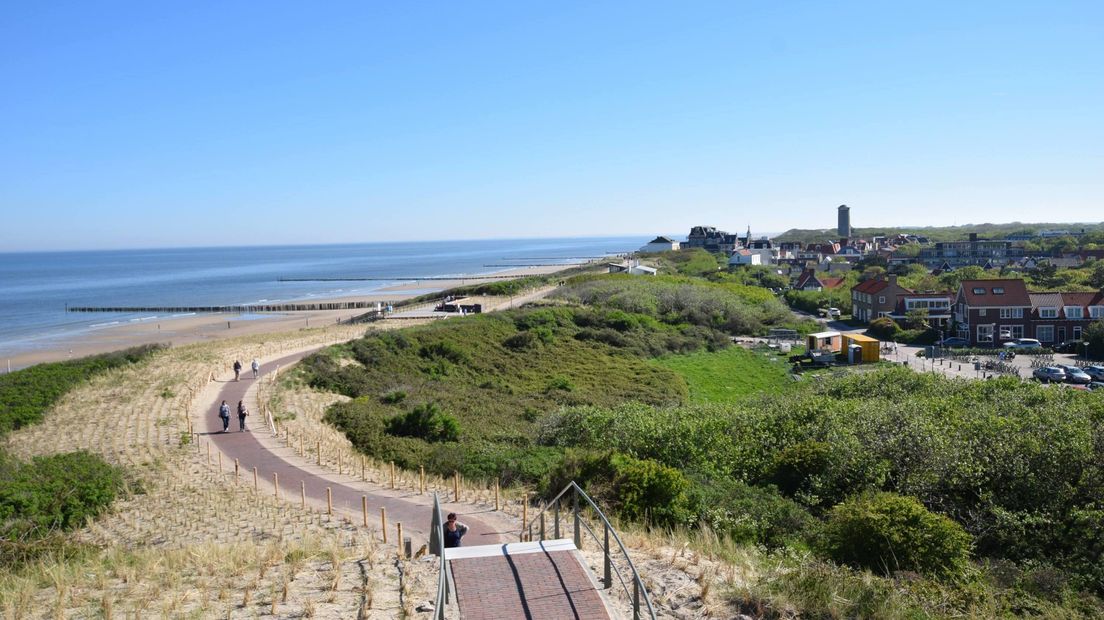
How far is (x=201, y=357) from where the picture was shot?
3744 cm

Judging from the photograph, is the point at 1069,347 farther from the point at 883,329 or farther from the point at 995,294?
the point at 883,329

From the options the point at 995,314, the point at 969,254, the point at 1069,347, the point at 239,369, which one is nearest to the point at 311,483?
the point at 239,369

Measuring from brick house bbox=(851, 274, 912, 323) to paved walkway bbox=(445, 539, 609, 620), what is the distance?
63.6 m

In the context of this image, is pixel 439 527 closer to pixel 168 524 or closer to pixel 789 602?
pixel 789 602

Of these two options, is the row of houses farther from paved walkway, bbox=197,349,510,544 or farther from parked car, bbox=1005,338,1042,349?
paved walkway, bbox=197,349,510,544

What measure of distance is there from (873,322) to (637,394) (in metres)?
35.4

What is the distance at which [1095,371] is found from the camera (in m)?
44.1

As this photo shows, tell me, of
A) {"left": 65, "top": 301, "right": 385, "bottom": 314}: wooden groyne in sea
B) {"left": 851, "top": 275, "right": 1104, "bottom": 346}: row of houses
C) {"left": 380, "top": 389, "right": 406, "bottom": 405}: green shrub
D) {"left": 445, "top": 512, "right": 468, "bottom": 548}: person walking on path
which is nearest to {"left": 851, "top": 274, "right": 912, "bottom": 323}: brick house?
{"left": 851, "top": 275, "right": 1104, "bottom": 346}: row of houses

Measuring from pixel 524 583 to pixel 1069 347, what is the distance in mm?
58778

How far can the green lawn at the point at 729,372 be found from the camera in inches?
1673

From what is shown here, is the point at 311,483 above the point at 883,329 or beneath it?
above

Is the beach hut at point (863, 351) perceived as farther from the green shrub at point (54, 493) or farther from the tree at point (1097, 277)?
the tree at point (1097, 277)

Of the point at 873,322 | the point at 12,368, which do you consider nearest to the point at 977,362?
the point at 873,322

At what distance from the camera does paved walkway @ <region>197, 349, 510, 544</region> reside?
14.1 metres
